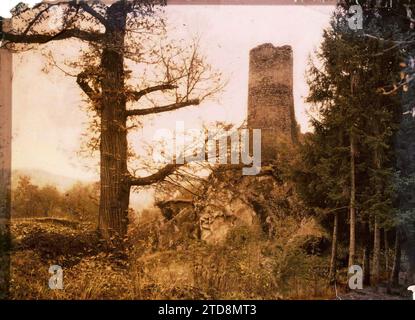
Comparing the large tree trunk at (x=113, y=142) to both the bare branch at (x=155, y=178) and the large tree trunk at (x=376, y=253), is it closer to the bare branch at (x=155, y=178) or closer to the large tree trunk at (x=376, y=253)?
the bare branch at (x=155, y=178)

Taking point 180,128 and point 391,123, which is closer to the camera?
point 391,123

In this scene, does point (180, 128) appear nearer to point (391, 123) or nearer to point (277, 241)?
point (277, 241)

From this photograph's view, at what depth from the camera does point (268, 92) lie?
6.59 metres

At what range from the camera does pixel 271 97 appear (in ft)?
21.5

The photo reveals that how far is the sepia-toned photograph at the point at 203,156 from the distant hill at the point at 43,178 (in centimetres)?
2

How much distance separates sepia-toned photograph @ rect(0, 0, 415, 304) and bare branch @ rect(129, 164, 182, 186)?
0.09ft

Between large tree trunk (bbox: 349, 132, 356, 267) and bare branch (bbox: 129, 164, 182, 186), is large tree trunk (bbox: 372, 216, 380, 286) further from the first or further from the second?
bare branch (bbox: 129, 164, 182, 186)

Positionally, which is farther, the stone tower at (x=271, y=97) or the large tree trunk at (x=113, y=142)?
the large tree trunk at (x=113, y=142)

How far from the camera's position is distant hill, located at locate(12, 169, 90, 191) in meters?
6.73

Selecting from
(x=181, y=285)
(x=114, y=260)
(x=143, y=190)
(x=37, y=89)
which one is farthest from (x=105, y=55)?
(x=181, y=285)

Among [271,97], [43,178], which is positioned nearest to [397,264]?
[271,97]

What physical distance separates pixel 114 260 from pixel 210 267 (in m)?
1.28

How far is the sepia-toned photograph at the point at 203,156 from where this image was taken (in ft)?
21.0

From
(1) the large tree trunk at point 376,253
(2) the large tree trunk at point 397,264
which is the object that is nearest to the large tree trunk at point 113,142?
(1) the large tree trunk at point 376,253
